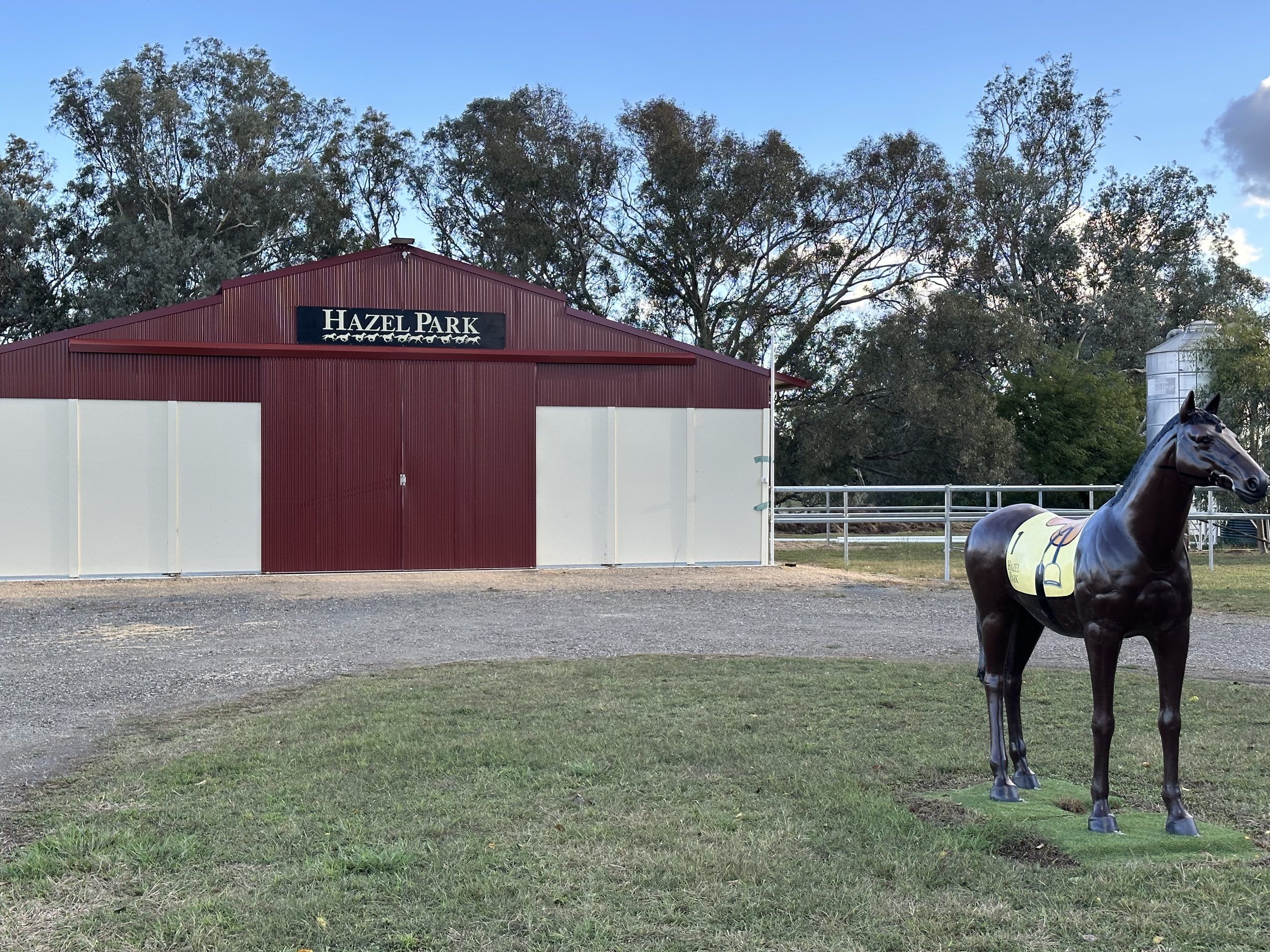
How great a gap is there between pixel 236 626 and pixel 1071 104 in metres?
37.6

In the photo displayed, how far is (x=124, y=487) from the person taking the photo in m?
15.5

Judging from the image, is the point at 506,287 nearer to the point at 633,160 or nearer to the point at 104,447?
the point at 104,447

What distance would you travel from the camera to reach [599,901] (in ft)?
11.8

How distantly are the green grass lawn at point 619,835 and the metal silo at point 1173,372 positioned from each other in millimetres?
18453

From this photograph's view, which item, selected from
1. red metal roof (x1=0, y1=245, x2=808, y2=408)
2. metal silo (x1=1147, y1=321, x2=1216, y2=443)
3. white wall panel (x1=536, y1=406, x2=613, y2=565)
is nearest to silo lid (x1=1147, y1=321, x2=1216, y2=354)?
metal silo (x1=1147, y1=321, x2=1216, y2=443)

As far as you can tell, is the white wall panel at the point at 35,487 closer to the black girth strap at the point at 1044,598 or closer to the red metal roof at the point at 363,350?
the red metal roof at the point at 363,350

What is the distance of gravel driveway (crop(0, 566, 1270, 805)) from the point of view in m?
7.41

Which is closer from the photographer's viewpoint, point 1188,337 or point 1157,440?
point 1157,440

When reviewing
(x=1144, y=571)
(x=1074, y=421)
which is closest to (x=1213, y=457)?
(x=1144, y=571)

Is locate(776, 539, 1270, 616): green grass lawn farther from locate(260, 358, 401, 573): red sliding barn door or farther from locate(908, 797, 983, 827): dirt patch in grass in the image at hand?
locate(260, 358, 401, 573): red sliding barn door

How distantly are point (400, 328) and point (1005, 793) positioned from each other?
1311 cm

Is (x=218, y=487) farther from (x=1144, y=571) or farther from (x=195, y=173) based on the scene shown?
(x=195, y=173)

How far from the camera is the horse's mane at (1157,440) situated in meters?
4.09

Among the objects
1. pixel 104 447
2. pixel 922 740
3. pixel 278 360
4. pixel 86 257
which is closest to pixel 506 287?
pixel 278 360
